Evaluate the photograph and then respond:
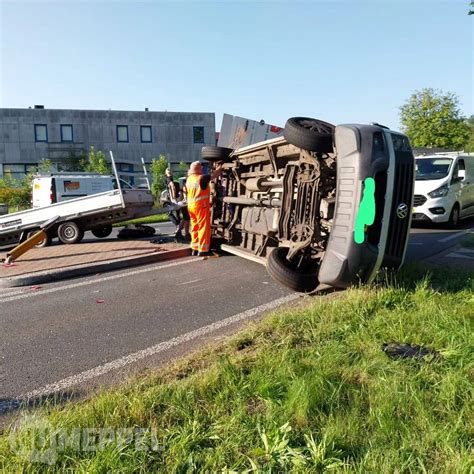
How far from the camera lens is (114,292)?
19.3 feet

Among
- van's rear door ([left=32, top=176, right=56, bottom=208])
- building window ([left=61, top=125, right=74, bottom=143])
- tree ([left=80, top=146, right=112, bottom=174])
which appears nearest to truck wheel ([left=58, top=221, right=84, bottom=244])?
van's rear door ([left=32, top=176, right=56, bottom=208])

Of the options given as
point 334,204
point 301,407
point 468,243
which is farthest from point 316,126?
point 468,243

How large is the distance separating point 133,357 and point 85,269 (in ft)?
12.5

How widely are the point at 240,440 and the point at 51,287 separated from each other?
16.1 ft

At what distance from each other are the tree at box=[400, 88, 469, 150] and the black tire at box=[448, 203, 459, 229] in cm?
1827

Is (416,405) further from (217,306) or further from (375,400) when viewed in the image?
(217,306)

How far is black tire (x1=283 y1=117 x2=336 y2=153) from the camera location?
4934 mm

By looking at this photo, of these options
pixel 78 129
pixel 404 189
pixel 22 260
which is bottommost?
pixel 22 260

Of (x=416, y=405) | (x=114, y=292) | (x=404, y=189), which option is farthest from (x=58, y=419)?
(x=404, y=189)

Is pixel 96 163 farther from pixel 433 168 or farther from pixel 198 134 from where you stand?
pixel 433 168

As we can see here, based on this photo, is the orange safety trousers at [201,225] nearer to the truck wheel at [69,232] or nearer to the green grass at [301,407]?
the truck wheel at [69,232]

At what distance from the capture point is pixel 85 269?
23.5 feet

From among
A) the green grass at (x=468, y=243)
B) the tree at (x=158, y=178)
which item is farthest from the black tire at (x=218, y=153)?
the tree at (x=158, y=178)

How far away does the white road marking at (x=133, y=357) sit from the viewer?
3150mm
